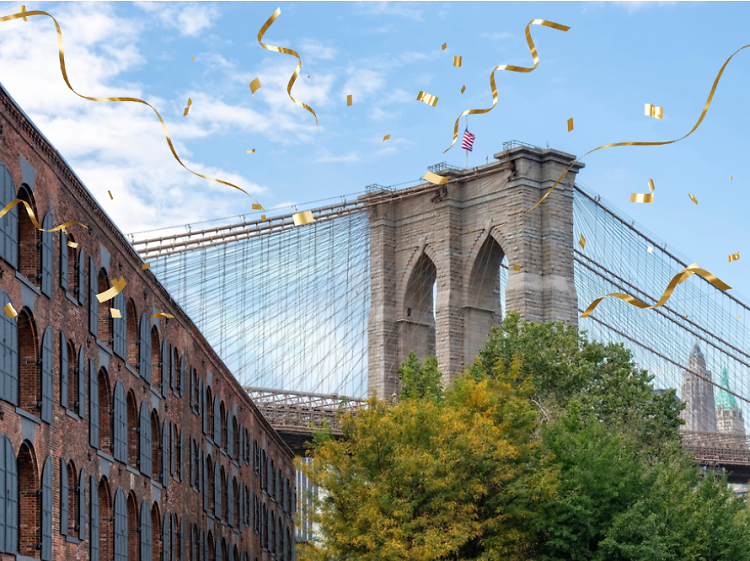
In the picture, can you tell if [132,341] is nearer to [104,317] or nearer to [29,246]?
[104,317]

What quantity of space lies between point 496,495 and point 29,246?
19919 millimetres

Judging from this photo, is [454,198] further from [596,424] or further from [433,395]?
[596,424]

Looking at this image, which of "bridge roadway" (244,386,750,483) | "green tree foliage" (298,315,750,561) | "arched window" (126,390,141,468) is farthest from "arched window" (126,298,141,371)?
"bridge roadway" (244,386,750,483)

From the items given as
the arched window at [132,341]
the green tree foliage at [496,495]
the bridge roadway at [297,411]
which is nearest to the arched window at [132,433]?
the arched window at [132,341]

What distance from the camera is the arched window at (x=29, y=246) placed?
26.3 meters

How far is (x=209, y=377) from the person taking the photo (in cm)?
4756

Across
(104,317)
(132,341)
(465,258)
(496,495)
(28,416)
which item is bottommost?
(496,495)

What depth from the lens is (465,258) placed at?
Answer: 273ft

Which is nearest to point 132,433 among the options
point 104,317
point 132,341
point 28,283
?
point 132,341

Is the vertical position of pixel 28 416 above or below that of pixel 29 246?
below

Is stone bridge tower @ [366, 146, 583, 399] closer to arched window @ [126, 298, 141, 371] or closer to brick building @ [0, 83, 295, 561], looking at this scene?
brick building @ [0, 83, 295, 561]

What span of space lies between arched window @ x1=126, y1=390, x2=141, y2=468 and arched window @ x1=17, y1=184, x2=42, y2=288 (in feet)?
30.1

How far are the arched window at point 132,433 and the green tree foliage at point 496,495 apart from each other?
804 cm

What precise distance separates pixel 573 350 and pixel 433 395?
14.3 m
